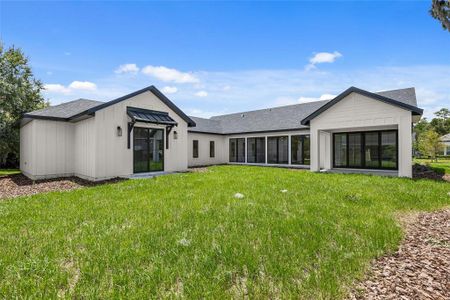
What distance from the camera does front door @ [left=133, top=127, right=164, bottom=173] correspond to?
545 inches

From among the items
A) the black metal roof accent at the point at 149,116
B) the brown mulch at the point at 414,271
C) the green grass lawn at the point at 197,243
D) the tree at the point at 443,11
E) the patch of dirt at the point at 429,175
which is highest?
the tree at the point at 443,11

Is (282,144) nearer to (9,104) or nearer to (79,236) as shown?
(79,236)

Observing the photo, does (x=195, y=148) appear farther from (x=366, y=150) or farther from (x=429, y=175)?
(x=429, y=175)

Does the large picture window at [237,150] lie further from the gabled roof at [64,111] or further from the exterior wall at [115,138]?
the gabled roof at [64,111]

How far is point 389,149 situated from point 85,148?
58.7 feet

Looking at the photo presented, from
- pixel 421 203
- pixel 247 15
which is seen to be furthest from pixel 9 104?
pixel 421 203

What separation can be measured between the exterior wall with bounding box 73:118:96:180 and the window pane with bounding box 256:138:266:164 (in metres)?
13.9

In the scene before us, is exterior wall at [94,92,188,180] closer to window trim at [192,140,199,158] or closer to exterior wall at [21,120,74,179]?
exterior wall at [21,120,74,179]

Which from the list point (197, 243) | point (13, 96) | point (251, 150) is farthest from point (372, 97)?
point (13, 96)

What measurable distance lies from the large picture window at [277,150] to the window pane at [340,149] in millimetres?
4317

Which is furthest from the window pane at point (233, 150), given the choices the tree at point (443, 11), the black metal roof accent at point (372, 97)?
the tree at point (443, 11)

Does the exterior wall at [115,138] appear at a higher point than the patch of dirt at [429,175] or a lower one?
higher

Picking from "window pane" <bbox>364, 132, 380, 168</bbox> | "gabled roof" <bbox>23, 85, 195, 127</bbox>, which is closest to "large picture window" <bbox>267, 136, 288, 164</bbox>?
"window pane" <bbox>364, 132, 380, 168</bbox>

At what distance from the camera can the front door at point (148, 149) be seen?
13.8 metres
